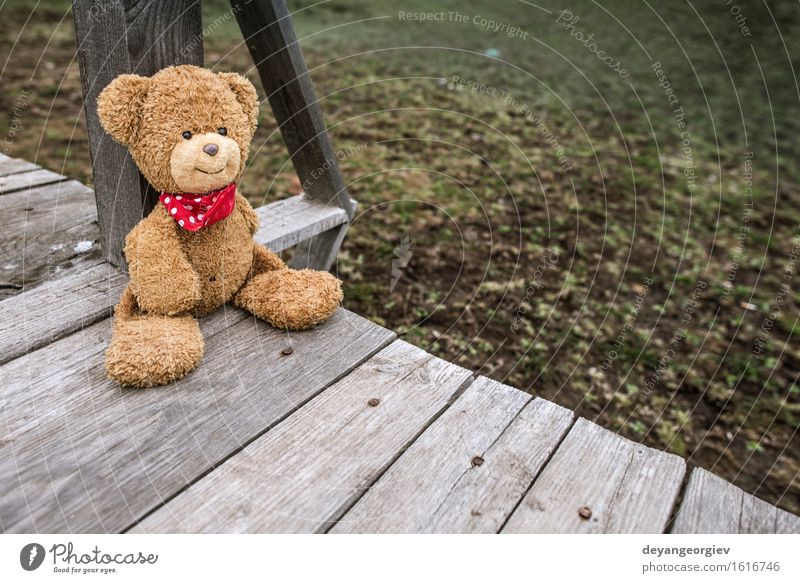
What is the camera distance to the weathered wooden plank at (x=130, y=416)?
1086 mm

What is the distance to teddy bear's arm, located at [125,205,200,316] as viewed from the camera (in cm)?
141

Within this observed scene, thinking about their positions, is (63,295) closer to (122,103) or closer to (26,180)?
(122,103)

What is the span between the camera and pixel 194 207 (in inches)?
55.7

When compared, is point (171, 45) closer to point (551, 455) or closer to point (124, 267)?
point (124, 267)

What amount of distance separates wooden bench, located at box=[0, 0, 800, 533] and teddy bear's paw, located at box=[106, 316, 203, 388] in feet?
0.12

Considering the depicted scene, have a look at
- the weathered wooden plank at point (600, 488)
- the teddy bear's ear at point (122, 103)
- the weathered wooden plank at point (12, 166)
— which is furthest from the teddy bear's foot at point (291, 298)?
the weathered wooden plank at point (12, 166)

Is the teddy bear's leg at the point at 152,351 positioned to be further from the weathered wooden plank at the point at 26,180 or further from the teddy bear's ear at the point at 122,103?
the weathered wooden plank at the point at 26,180

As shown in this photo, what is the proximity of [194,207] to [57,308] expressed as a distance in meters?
0.51

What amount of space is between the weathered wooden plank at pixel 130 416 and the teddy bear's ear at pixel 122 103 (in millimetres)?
528

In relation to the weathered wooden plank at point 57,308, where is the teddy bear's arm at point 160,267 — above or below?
above

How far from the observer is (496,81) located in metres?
5.69

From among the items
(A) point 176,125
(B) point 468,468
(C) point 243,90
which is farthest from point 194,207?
(B) point 468,468

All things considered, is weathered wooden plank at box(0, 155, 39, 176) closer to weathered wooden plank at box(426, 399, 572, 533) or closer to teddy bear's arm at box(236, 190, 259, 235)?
teddy bear's arm at box(236, 190, 259, 235)

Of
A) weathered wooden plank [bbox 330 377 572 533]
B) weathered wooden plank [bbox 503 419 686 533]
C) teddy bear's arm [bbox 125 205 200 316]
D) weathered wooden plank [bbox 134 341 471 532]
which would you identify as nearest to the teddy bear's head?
teddy bear's arm [bbox 125 205 200 316]
